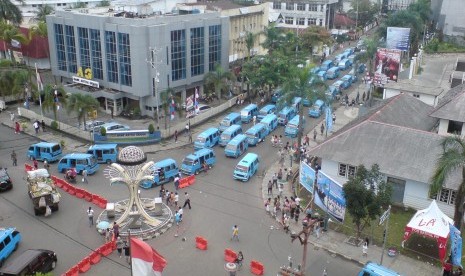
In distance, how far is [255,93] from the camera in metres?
67.3

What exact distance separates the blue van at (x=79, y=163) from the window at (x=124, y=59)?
1640 centimetres

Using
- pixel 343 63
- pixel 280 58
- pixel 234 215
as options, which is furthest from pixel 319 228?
pixel 343 63

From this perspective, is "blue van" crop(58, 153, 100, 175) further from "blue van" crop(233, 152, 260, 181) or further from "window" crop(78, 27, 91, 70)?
"window" crop(78, 27, 91, 70)

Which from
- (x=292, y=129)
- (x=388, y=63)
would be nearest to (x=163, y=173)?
(x=292, y=129)

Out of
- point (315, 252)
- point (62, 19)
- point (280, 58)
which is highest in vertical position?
point (62, 19)

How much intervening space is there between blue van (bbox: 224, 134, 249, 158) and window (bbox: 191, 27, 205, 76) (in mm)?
17976

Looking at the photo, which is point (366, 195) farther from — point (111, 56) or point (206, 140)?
point (111, 56)

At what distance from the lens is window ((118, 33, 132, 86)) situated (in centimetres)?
5438

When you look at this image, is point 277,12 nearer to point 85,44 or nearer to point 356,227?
point 85,44

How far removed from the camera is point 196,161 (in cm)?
4191

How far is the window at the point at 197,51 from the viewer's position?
60306mm

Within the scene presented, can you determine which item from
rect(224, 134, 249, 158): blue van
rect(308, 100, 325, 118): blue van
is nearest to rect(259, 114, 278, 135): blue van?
rect(224, 134, 249, 158): blue van

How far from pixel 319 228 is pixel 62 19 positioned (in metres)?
44.3

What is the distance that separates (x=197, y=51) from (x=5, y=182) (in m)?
30.8
